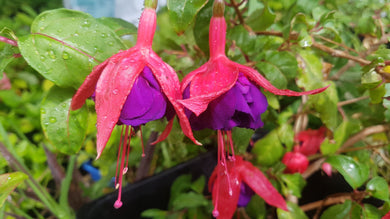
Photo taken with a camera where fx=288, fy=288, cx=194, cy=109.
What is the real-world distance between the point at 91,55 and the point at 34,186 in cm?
34

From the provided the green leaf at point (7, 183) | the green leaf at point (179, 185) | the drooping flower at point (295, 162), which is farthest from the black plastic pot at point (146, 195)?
the green leaf at point (7, 183)

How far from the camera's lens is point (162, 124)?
0.46 metres

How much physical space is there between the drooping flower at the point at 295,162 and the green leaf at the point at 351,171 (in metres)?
0.14

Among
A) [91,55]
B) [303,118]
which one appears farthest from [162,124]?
[303,118]

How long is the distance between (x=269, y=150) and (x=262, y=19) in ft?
0.94

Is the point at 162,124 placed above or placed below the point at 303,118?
above

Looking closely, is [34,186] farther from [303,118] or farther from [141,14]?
[303,118]

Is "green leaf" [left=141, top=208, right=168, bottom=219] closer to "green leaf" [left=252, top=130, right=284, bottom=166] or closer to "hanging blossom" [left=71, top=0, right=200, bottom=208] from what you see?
"green leaf" [left=252, top=130, right=284, bottom=166]

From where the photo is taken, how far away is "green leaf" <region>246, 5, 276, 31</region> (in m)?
0.50

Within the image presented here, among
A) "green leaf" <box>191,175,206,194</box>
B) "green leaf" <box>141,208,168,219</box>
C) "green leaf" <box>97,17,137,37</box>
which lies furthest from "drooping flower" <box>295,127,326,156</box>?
"green leaf" <box>97,17,137,37</box>

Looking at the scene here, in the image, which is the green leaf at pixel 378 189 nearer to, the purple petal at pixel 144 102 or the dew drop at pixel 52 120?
the purple petal at pixel 144 102

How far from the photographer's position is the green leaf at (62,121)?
1.23 feet

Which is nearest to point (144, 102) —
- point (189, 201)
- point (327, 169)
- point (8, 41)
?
point (8, 41)

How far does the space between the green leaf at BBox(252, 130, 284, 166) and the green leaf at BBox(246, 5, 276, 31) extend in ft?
0.81
